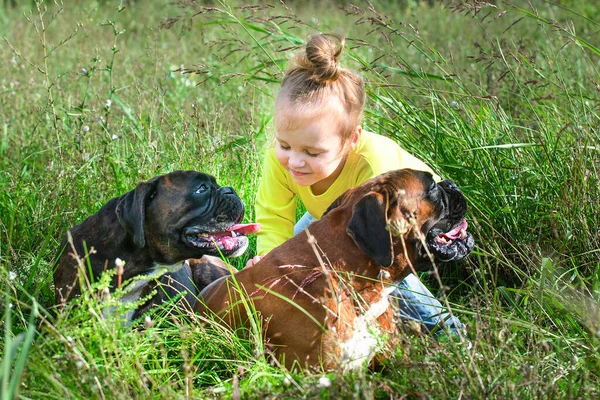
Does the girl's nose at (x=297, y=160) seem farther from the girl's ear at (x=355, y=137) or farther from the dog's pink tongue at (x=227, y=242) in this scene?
the dog's pink tongue at (x=227, y=242)

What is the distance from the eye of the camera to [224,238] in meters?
4.19

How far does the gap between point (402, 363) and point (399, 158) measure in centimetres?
182

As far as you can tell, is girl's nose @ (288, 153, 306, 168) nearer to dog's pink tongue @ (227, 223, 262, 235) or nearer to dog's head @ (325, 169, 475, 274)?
dog's pink tongue @ (227, 223, 262, 235)

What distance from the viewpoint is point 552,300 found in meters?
3.30

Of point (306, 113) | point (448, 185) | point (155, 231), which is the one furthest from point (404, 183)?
point (155, 231)

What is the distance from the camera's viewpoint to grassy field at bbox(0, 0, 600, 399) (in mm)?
2695

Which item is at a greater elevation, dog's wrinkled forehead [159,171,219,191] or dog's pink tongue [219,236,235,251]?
dog's wrinkled forehead [159,171,219,191]

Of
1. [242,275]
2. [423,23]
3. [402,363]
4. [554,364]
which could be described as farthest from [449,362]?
[423,23]

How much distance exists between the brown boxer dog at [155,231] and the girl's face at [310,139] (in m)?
0.40

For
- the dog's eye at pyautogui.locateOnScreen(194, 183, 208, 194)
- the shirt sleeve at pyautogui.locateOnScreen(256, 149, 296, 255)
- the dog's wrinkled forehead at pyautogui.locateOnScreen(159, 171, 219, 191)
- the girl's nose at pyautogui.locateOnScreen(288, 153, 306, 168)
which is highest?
the girl's nose at pyautogui.locateOnScreen(288, 153, 306, 168)

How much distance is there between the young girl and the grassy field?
18 cm

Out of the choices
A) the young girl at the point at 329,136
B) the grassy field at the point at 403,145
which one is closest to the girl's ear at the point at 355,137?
the young girl at the point at 329,136

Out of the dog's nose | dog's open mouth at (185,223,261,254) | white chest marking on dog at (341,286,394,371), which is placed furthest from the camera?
dog's open mouth at (185,223,261,254)

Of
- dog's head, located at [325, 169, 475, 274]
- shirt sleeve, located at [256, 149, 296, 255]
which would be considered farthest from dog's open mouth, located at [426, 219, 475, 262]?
shirt sleeve, located at [256, 149, 296, 255]
